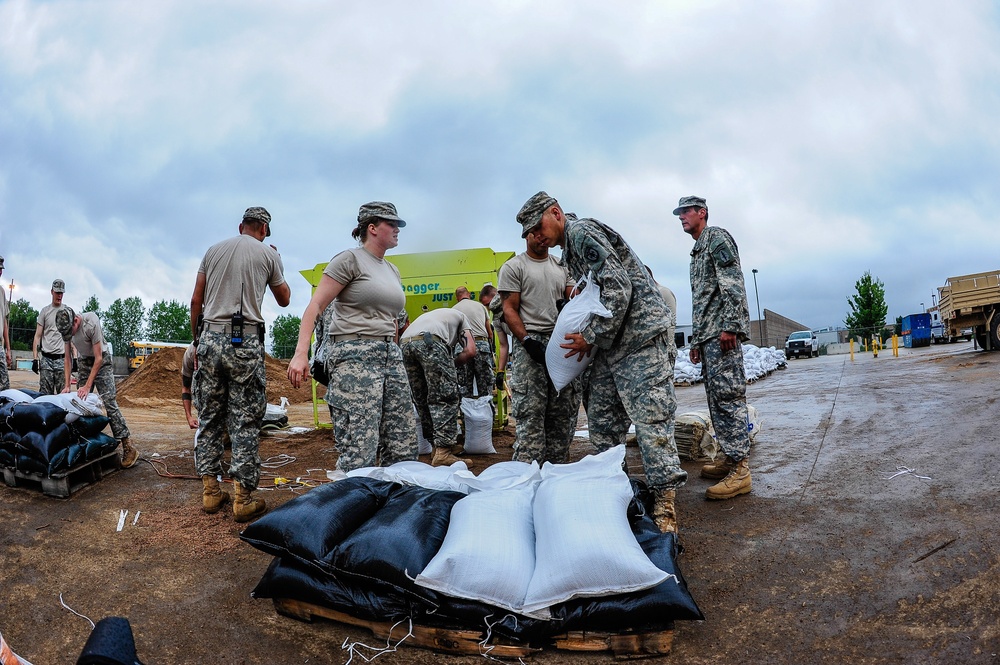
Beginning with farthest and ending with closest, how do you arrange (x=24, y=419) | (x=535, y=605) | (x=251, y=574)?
(x=24, y=419)
(x=251, y=574)
(x=535, y=605)

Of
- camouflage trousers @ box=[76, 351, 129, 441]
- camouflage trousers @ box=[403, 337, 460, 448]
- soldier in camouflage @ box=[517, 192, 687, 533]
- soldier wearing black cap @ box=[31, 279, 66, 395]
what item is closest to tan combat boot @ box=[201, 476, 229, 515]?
camouflage trousers @ box=[403, 337, 460, 448]

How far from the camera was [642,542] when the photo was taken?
224 cm

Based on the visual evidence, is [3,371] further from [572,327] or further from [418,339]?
[572,327]

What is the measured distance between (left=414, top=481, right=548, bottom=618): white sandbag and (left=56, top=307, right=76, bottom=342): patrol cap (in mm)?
4435

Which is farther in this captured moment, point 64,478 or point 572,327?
point 64,478

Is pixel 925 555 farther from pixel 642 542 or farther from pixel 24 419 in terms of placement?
pixel 24 419

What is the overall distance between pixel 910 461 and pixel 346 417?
3463mm

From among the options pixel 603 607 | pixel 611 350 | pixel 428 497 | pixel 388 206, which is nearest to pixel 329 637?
pixel 428 497

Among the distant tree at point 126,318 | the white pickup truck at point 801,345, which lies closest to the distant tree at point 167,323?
the distant tree at point 126,318

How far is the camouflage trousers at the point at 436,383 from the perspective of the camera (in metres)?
4.76

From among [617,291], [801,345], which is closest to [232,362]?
[617,291]

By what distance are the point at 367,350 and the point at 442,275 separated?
12.2 ft

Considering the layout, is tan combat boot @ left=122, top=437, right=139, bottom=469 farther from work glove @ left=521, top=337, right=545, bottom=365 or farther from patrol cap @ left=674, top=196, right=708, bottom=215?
patrol cap @ left=674, top=196, right=708, bottom=215

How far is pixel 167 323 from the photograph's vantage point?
63.4 metres
